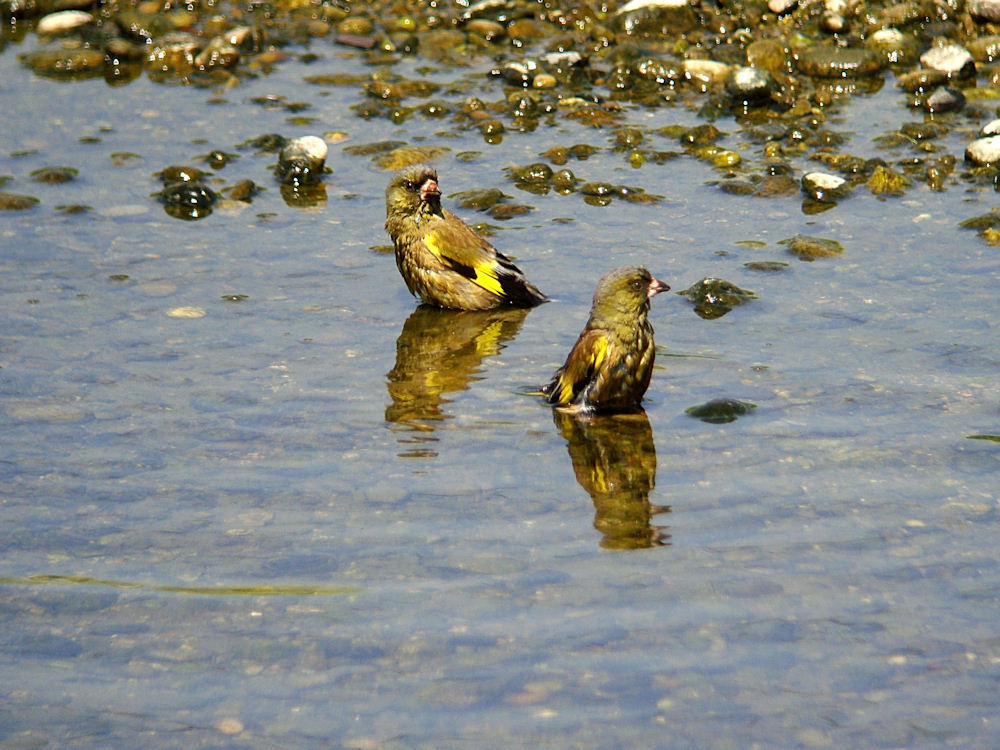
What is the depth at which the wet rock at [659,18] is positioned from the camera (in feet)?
47.5

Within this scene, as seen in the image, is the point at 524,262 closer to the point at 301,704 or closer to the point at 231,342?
the point at 231,342

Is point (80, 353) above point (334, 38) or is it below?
below

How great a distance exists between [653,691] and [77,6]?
14.1m

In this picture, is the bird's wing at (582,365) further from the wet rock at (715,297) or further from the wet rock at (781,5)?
the wet rock at (781,5)

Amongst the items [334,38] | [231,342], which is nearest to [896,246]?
[231,342]

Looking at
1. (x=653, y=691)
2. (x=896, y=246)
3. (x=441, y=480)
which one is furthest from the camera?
(x=896, y=246)

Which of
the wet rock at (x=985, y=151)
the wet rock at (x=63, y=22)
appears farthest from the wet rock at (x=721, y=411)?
the wet rock at (x=63, y=22)

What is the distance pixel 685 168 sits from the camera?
11148mm

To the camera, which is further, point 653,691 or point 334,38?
point 334,38

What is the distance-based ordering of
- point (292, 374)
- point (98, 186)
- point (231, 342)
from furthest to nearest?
point (98, 186) → point (231, 342) → point (292, 374)

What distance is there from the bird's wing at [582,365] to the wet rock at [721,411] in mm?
578

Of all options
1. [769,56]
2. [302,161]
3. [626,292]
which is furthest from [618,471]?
[769,56]

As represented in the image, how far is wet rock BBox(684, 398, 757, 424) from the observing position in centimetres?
678

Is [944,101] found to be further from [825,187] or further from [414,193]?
[414,193]
